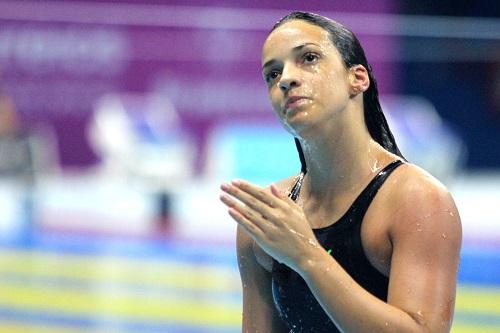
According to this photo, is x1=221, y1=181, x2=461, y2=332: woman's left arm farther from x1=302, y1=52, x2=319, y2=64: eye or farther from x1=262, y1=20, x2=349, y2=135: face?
x1=302, y1=52, x2=319, y2=64: eye

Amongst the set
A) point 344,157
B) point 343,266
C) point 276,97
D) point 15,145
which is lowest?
point 343,266

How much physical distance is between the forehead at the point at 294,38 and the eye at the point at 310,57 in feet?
0.10

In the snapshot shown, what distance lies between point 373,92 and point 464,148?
8932 millimetres

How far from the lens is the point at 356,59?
8.71 feet

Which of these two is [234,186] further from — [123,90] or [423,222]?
[123,90]

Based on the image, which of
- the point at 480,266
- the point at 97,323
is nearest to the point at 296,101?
the point at 97,323

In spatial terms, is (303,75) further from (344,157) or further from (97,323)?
Answer: (97,323)

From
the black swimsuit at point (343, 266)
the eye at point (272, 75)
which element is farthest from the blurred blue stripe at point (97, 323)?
the eye at point (272, 75)

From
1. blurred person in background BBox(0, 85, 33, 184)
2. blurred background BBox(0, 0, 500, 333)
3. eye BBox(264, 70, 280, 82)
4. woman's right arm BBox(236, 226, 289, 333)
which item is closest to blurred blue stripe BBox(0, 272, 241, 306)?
blurred background BBox(0, 0, 500, 333)

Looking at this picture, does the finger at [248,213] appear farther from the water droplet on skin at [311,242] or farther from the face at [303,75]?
the face at [303,75]

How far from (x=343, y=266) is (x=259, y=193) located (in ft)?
1.14

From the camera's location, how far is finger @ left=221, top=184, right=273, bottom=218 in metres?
2.30

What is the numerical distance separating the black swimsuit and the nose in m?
0.33

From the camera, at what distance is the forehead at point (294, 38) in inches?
101
